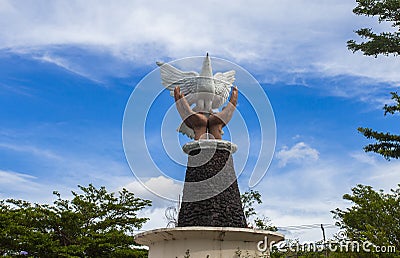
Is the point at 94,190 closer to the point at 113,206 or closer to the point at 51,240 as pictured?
the point at 113,206

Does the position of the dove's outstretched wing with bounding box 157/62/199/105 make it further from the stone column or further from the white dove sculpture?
the stone column

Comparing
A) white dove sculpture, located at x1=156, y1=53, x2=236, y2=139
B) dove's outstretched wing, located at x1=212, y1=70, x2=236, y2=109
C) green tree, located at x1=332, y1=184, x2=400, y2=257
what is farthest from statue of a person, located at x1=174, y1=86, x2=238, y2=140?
green tree, located at x1=332, y1=184, x2=400, y2=257

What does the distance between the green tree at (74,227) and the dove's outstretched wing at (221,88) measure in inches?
278

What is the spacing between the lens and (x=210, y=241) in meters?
7.48

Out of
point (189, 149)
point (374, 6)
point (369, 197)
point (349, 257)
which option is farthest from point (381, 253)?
point (369, 197)

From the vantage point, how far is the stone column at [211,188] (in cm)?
930

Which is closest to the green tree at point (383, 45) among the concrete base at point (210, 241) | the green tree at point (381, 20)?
the green tree at point (381, 20)

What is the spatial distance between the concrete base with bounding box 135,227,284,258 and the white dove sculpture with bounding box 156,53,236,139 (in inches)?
151

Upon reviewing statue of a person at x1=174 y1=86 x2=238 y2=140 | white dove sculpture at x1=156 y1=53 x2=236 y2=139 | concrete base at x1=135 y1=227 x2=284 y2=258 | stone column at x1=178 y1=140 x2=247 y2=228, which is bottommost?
concrete base at x1=135 y1=227 x2=284 y2=258

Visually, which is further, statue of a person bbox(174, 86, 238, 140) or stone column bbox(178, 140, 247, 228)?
statue of a person bbox(174, 86, 238, 140)

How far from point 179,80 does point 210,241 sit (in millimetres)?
4840

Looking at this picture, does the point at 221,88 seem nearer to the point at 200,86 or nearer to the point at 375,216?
the point at 200,86

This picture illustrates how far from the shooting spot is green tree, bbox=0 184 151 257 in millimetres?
15018

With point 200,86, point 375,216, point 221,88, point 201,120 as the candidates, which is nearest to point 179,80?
point 200,86
